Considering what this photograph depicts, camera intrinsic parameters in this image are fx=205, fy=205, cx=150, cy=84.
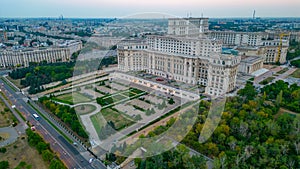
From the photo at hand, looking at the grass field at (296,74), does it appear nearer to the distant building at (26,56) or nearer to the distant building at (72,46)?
the distant building at (72,46)

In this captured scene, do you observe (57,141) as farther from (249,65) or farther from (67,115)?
(249,65)

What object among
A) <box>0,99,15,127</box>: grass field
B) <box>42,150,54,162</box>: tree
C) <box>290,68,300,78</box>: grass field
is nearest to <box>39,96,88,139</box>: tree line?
<box>42,150,54,162</box>: tree

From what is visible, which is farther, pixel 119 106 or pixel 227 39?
pixel 227 39

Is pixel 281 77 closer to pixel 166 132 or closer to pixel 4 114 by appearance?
pixel 166 132

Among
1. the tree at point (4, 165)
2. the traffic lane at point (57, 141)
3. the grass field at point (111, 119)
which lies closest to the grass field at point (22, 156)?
the tree at point (4, 165)

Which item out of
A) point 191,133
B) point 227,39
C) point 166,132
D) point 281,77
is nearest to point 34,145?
point 166,132

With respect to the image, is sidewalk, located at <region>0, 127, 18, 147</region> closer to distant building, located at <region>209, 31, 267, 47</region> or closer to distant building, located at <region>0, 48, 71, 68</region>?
distant building, located at <region>0, 48, 71, 68</region>
